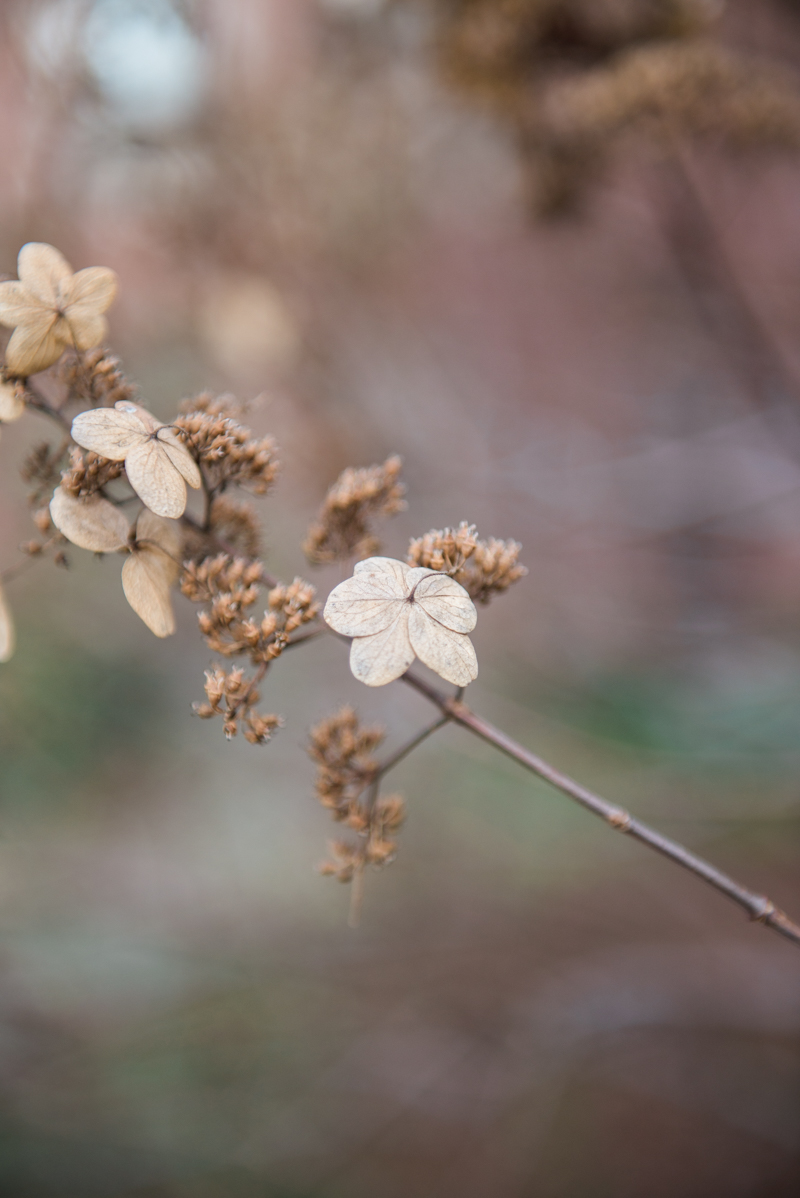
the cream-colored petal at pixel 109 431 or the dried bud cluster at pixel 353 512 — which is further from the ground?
the dried bud cluster at pixel 353 512

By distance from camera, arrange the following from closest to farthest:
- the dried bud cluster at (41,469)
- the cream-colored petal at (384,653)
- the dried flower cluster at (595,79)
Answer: the cream-colored petal at (384,653)
the dried bud cluster at (41,469)
the dried flower cluster at (595,79)

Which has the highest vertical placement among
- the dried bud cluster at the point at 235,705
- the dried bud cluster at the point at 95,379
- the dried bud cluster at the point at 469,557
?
the dried bud cluster at the point at 469,557

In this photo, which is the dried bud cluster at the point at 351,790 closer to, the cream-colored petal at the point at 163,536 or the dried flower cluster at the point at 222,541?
the dried flower cluster at the point at 222,541

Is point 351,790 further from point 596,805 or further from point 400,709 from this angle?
point 400,709

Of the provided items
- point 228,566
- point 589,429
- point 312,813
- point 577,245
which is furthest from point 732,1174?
point 577,245

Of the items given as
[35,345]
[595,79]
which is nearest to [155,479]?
[35,345]

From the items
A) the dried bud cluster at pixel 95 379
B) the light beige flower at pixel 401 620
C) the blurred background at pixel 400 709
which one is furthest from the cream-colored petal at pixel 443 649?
the blurred background at pixel 400 709
